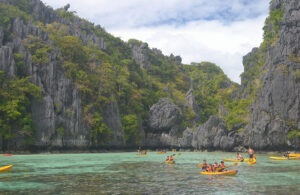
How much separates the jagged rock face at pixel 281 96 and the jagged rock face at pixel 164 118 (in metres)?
21.9

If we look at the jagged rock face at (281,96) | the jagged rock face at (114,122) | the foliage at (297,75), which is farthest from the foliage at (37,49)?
the foliage at (297,75)

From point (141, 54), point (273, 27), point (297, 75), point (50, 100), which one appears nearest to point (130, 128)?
point (50, 100)

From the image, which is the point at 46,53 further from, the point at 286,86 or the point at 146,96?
the point at 286,86

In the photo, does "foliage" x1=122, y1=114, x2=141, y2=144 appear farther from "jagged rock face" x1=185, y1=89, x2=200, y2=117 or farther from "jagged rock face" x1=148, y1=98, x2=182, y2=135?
"jagged rock face" x1=185, y1=89, x2=200, y2=117

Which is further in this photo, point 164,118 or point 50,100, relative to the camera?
point 164,118

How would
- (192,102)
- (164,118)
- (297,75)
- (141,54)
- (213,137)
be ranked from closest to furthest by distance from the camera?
1. (297,75)
2. (213,137)
3. (164,118)
4. (192,102)
5. (141,54)

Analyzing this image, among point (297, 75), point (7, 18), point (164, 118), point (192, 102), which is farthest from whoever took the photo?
point (192, 102)

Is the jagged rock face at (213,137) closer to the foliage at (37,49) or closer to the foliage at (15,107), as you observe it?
the foliage at (37,49)

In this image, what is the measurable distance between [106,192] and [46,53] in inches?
1731

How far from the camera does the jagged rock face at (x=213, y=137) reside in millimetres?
64312

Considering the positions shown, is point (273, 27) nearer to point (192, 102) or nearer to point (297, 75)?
point (297, 75)

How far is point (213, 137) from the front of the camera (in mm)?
67438

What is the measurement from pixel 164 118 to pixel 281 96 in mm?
30773

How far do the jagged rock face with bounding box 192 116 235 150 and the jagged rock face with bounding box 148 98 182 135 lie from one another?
7240 mm
